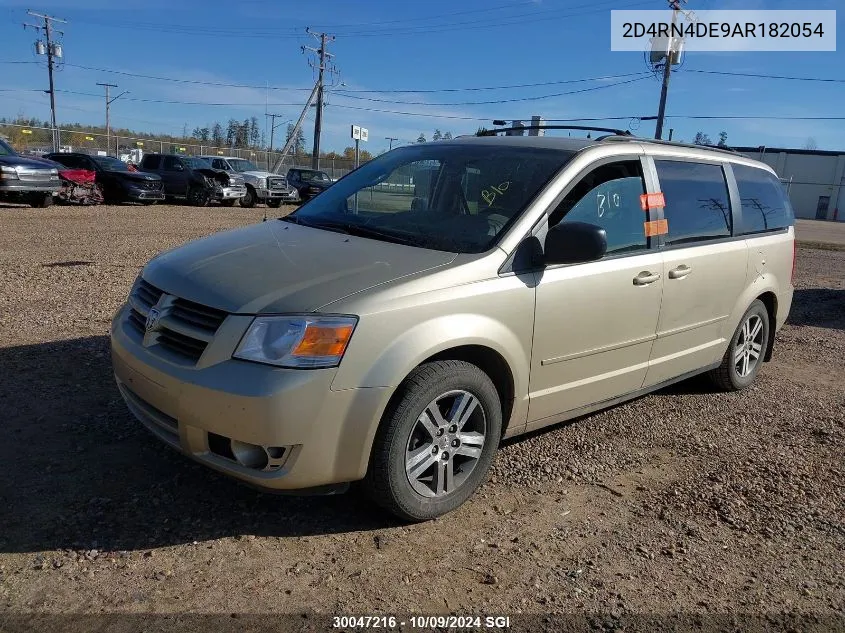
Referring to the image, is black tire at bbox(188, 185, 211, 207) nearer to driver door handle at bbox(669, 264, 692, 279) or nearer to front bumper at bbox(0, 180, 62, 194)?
front bumper at bbox(0, 180, 62, 194)

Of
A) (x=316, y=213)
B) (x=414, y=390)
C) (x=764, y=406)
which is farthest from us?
(x=764, y=406)

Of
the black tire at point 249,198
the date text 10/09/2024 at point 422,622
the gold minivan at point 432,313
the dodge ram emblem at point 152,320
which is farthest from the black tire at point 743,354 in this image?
the black tire at point 249,198

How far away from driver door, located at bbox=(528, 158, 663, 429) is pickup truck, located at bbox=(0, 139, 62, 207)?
55.0 ft

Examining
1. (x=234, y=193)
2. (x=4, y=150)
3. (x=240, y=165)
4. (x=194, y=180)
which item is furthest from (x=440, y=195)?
(x=240, y=165)

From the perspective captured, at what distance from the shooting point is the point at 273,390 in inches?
106

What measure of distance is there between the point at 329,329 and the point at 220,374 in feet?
1.56

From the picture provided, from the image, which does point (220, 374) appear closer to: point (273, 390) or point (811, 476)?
point (273, 390)

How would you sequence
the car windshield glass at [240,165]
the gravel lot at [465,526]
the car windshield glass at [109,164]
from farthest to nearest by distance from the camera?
1. the car windshield glass at [240,165]
2. the car windshield glass at [109,164]
3. the gravel lot at [465,526]

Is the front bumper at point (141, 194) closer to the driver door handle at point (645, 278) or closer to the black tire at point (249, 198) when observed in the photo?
the black tire at point (249, 198)

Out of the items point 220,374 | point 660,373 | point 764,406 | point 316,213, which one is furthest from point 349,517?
point 764,406

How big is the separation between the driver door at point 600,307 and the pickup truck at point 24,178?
1676cm

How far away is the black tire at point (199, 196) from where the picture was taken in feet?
76.4

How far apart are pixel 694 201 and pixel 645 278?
3.14 ft

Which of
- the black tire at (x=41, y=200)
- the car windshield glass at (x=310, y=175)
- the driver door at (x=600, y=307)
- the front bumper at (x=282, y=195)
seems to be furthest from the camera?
the car windshield glass at (x=310, y=175)
